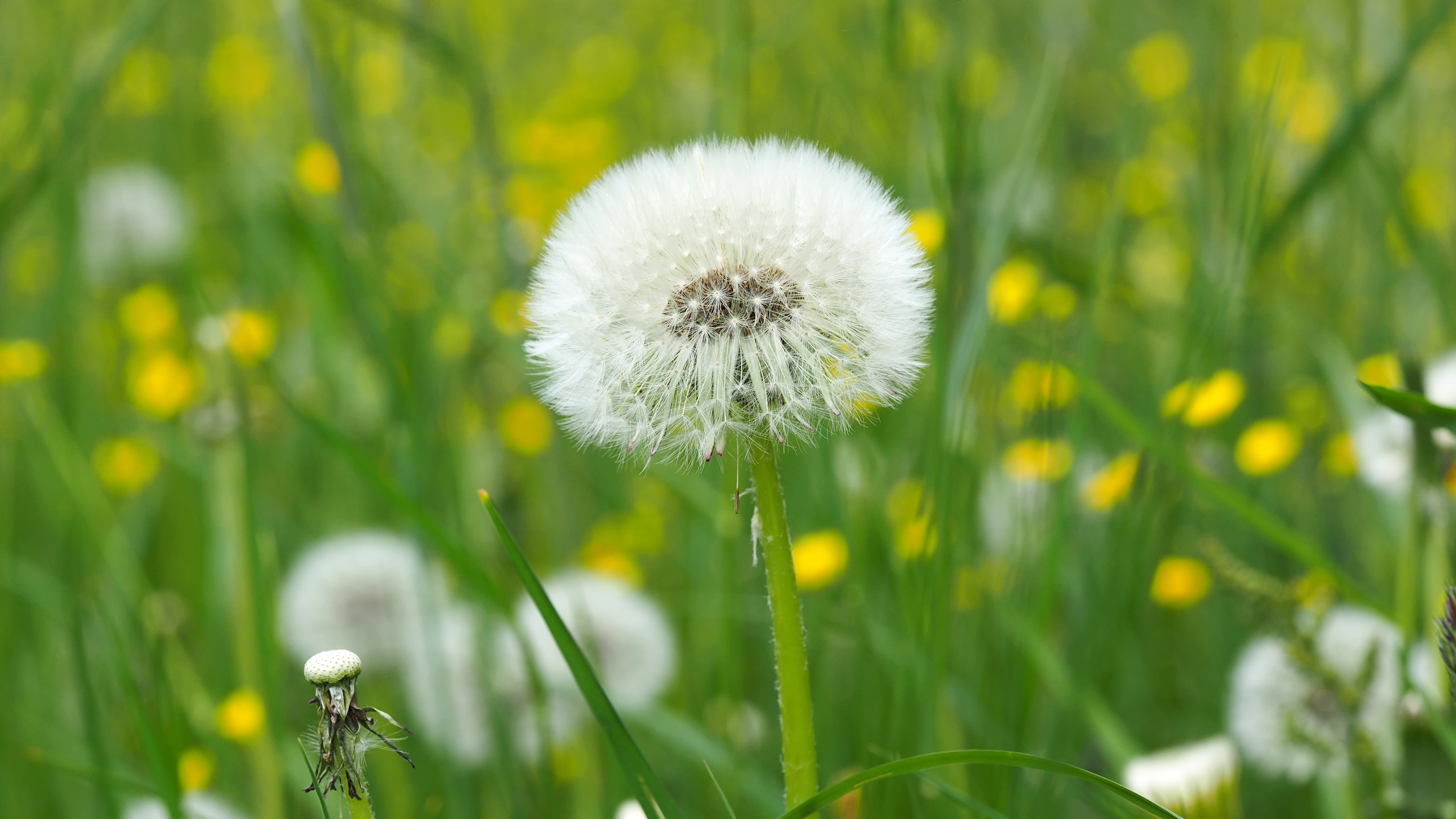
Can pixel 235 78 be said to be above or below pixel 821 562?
above

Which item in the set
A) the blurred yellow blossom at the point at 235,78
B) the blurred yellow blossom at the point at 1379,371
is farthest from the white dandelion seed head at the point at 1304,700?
the blurred yellow blossom at the point at 235,78

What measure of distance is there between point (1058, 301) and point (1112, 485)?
347mm

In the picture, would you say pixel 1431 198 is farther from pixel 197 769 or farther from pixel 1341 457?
pixel 197 769

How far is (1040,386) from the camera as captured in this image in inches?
50.4

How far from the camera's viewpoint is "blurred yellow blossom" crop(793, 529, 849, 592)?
1.82 m

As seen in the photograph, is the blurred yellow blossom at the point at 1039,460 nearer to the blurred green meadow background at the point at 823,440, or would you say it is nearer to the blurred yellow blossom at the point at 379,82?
the blurred green meadow background at the point at 823,440

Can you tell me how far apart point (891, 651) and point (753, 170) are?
0.77 m

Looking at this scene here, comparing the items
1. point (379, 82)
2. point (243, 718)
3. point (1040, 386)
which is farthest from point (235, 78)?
point (1040, 386)

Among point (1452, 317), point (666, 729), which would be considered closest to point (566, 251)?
point (666, 729)

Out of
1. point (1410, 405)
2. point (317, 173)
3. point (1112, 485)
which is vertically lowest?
point (1410, 405)

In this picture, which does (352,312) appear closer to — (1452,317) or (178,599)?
(178,599)

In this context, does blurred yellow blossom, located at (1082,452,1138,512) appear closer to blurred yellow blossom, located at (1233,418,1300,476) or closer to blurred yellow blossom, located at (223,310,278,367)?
blurred yellow blossom, located at (1233,418,1300,476)

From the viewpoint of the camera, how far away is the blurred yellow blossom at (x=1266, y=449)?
198cm

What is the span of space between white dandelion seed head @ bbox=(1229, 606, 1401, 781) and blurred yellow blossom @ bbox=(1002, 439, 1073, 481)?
360 mm
